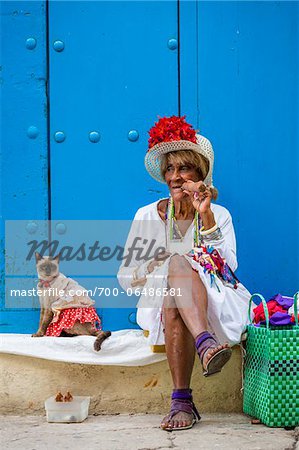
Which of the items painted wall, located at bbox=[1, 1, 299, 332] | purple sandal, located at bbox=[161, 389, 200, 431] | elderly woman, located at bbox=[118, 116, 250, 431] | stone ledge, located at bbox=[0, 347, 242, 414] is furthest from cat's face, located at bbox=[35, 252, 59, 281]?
purple sandal, located at bbox=[161, 389, 200, 431]

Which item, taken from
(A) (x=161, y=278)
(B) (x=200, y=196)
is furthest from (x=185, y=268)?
(B) (x=200, y=196)

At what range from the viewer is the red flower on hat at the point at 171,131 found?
13.0ft

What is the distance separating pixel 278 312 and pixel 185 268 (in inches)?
18.2

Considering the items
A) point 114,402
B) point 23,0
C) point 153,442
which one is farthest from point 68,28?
point 153,442

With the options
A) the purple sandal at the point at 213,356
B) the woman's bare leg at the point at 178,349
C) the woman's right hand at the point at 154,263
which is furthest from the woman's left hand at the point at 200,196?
the purple sandal at the point at 213,356

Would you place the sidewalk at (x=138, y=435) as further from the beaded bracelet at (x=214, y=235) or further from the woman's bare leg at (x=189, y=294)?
the beaded bracelet at (x=214, y=235)

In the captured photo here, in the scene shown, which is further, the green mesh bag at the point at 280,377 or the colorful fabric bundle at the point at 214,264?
the colorful fabric bundle at the point at 214,264

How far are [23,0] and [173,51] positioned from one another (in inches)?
34.8

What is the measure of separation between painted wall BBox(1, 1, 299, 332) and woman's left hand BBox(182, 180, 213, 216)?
1.82 feet

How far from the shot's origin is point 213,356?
322 centimetres

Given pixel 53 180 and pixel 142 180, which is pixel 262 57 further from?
pixel 53 180

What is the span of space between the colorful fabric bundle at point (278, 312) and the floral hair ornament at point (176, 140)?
28.2 inches

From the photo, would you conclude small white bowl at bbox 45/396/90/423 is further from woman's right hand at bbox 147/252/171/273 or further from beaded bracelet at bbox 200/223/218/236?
beaded bracelet at bbox 200/223/218/236

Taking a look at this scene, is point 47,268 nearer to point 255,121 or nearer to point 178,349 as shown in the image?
point 178,349
